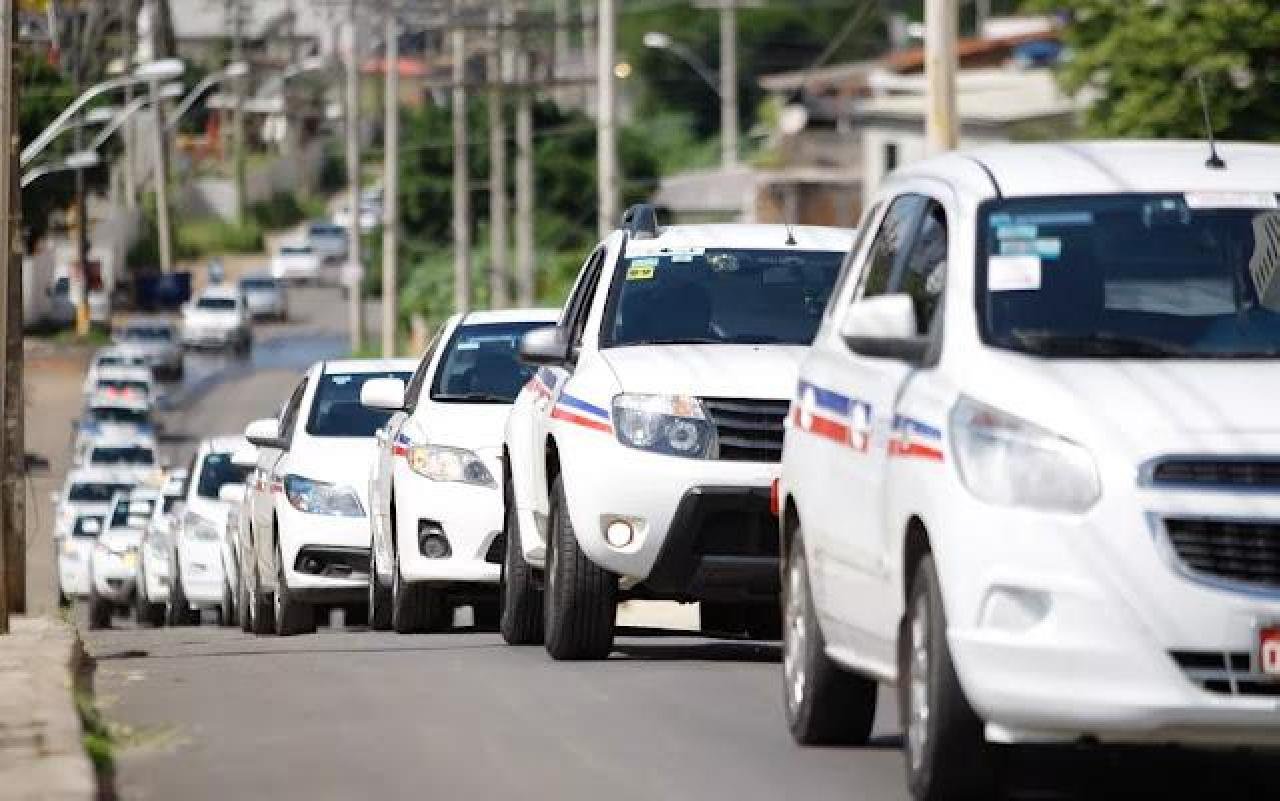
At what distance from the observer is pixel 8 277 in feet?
58.8

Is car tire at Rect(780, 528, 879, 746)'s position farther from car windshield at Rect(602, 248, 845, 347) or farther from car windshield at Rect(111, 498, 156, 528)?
car windshield at Rect(111, 498, 156, 528)

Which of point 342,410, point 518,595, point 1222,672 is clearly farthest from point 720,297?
point 342,410

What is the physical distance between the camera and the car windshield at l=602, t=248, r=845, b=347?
1541cm

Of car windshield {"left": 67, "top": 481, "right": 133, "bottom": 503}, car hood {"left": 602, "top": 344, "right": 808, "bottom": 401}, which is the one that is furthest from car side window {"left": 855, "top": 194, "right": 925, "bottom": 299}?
car windshield {"left": 67, "top": 481, "right": 133, "bottom": 503}

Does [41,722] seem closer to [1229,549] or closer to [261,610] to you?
[1229,549]

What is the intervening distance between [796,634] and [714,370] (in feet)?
9.43

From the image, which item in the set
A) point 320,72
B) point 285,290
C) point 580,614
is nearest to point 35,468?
point 285,290

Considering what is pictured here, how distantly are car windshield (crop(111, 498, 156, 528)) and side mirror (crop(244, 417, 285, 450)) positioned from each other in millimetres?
17054

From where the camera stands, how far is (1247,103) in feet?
169

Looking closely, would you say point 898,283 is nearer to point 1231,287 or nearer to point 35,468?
point 1231,287

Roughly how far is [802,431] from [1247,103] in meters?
41.2

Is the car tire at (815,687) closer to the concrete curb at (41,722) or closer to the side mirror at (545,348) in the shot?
the concrete curb at (41,722)

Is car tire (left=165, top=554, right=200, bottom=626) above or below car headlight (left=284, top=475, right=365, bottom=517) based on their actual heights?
below

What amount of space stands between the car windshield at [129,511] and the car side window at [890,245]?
29.6 metres
